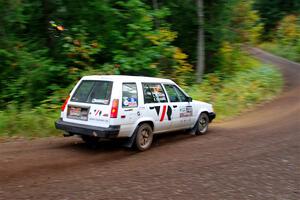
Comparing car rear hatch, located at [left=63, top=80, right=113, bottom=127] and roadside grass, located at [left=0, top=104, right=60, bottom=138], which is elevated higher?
car rear hatch, located at [left=63, top=80, right=113, bottom=127]

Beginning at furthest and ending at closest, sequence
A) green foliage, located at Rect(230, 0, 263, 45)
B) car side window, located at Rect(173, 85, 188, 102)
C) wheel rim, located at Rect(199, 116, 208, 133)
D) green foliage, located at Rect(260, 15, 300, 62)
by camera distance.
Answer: green foliage, located at Rect(260, 15, 300, 62) → green foliage, located at Rect(230, 0, 263, 45) → wheel rim, located at Rect(199, 116, 208, 133) → car side window, located at Rect(173, 85, 188, 102)

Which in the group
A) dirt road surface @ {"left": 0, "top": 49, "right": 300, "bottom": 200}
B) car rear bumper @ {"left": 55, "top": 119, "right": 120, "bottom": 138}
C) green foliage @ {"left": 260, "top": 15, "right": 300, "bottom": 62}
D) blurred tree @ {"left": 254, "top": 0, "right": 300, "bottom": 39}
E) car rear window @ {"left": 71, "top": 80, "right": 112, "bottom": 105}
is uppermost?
blurred tree @ {"left": 254, "top": 0, "right": 300, "bottom": 39}

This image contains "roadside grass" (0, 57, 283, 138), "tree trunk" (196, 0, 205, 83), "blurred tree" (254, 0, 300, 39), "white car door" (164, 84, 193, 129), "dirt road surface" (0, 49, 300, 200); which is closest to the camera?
"dirt road surface" (0, 49, 300, 200)

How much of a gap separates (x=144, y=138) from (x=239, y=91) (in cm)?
947

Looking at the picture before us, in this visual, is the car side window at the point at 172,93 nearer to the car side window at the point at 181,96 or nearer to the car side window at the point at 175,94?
the car side window at the point at 175,94

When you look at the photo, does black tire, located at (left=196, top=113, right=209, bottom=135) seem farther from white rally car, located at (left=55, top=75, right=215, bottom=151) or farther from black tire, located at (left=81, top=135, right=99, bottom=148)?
black tire, located at (left=81, top=135, right=99, bottom=148)

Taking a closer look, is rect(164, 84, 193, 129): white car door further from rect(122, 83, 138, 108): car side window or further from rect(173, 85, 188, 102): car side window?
rect(122, 83, 138, 108): car side window

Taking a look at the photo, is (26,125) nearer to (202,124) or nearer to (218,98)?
(202,124)

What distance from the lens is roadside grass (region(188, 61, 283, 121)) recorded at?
1540 centimetres

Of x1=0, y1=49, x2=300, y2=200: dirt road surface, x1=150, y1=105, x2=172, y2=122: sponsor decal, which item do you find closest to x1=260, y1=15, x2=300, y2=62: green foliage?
x1=0, y1=49, x2=300, y2=200: dirt road surface

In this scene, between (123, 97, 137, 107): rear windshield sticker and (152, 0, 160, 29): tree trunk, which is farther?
(152, 0, 160, 29): tree trunk

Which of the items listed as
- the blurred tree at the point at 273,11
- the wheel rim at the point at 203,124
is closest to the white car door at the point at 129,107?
the wheel rim at the point at 203,124

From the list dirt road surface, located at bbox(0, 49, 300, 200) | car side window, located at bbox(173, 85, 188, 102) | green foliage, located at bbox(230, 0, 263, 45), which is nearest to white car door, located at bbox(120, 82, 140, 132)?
dirt road surface, located at bbox(0, 49, 300, 200)

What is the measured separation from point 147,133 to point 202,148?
4.41ft
